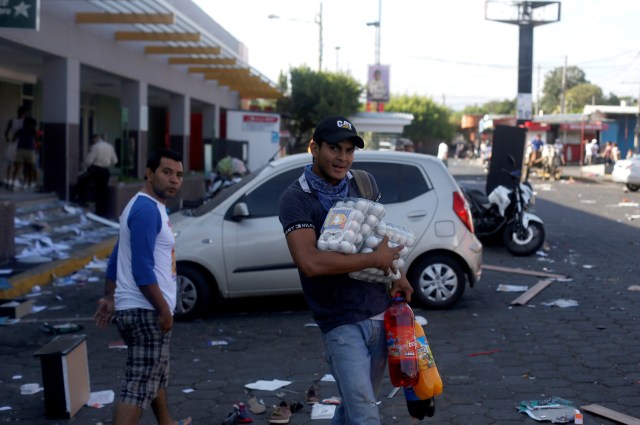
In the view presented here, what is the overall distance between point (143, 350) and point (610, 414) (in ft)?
10.4

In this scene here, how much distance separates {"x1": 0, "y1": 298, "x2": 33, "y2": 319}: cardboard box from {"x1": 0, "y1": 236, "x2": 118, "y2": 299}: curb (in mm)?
812

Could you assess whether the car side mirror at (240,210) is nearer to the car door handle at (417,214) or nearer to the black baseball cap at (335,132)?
the car door handle at (417,214)

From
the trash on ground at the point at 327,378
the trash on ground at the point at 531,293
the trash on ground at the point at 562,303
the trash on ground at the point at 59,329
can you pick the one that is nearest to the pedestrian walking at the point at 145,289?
the trash on ground at the point at 327,378

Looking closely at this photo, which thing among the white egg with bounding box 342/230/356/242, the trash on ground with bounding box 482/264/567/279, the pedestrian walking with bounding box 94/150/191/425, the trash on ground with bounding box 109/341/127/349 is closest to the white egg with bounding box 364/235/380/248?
the white egg with bounding box 342/230/356/242

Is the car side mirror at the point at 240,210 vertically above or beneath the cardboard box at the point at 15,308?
above

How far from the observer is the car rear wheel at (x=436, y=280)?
30.4 ft

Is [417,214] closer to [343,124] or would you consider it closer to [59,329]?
[59,329]

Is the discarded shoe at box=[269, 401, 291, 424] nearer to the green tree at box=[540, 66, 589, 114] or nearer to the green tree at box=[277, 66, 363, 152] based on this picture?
the green tree at box=[277, 66, 363, 152]

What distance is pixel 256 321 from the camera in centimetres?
910

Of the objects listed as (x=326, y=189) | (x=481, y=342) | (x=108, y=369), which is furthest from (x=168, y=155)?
(x=481, y=342)

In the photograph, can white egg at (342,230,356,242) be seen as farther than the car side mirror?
No

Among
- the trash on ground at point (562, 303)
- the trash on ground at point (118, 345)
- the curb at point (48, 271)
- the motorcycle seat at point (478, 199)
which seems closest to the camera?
the trash on ground at point (118, 345)

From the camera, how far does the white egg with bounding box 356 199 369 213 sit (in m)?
3.64

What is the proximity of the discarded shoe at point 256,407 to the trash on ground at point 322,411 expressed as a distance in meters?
0.36
